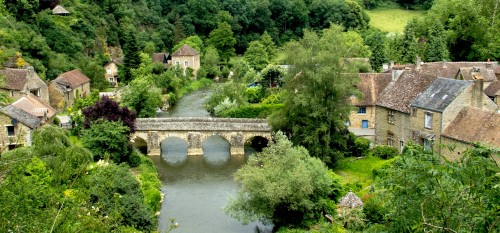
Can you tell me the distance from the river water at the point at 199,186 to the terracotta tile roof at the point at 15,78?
490 inches

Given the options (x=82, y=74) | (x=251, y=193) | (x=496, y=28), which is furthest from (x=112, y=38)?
(x=251, y=193)

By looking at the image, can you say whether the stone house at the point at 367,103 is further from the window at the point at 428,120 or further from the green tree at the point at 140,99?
the green tree at the point at 140,99

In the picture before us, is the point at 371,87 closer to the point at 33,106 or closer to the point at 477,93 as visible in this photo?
the point at 477,93

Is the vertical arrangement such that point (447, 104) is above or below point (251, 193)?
above

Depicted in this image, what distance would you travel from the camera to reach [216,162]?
4116 centimetres

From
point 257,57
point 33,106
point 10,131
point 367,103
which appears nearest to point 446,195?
point 10,131

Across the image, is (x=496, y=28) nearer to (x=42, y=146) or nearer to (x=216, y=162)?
(x=216, y=162)

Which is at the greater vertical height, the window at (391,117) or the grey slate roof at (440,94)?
the grey slate roof at (440,94)

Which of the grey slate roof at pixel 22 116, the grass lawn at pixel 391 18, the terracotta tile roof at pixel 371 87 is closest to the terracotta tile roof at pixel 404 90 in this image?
the terracotta tile roof at pixel 371 87

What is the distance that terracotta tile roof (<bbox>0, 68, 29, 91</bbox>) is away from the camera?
43.9 m

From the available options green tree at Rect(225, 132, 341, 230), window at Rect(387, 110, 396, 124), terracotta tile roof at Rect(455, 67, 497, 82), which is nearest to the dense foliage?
green tree at Rect(225, 132, 341, 230)

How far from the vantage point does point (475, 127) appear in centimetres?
3212

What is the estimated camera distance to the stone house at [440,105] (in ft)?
110

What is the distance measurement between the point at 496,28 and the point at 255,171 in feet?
141
